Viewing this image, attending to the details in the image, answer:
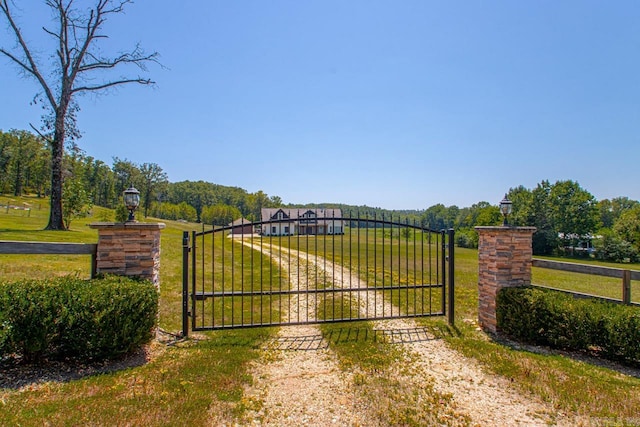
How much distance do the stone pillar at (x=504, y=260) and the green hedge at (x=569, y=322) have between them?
169 millimetres

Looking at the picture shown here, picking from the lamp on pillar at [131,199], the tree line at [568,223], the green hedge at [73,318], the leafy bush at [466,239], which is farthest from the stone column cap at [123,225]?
the leafy bush at [466,239]

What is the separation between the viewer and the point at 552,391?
10.3ft

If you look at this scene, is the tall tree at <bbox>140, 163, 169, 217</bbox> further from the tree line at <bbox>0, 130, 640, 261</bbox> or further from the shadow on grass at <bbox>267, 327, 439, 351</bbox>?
the shadow on grass at <bbox>267, 327, 439, 351</bbox>

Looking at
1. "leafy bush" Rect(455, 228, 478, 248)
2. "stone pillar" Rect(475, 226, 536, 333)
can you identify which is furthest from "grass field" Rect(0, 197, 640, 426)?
"leafy bush" Rect(455, 228, 478, 248)

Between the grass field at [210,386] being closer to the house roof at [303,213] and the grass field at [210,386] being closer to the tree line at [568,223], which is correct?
the house roof at [303,213]

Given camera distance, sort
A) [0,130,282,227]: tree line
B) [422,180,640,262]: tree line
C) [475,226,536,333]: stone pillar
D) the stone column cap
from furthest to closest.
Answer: [0,130,282,227]: tree line
[422,180,640,262]: tree line
[475,226,536,333]: stone pillar
the stone column cap

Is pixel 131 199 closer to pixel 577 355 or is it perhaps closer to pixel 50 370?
pixel 50 370

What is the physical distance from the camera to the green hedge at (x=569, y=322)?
3693mm

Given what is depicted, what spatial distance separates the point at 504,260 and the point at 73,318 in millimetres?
5511

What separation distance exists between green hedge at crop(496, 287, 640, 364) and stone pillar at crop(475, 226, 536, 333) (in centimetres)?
17

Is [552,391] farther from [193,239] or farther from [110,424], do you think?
[193,239]

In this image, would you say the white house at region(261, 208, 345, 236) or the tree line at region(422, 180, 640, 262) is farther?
the tree line at region(422, 180, 640, 262)

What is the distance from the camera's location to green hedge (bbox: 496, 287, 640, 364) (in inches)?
145

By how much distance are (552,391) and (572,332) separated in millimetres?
1277
